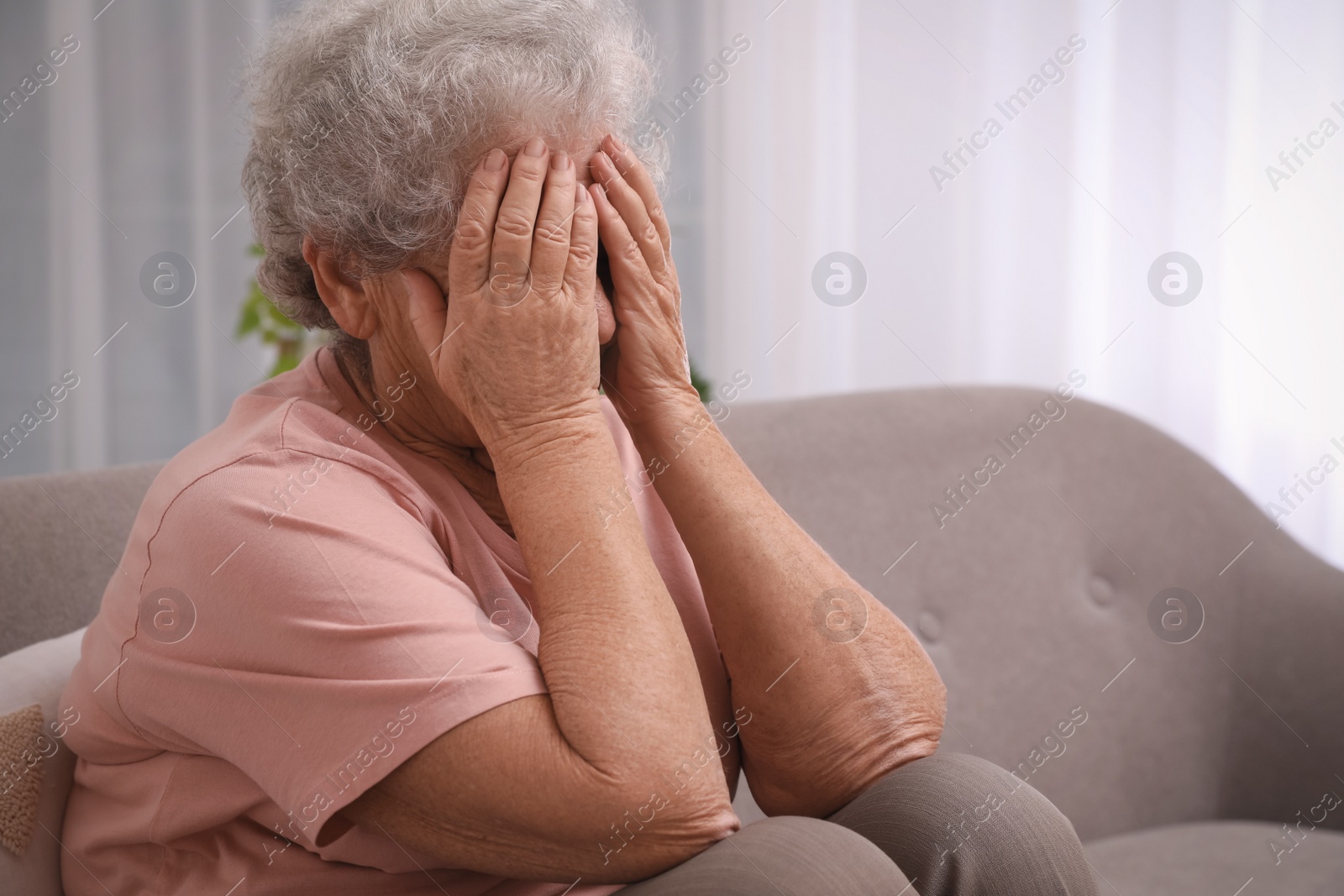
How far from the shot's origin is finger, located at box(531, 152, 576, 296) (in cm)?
86

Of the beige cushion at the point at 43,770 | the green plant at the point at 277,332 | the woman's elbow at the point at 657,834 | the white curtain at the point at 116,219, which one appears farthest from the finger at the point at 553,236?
the white curtain at the point at 116,219

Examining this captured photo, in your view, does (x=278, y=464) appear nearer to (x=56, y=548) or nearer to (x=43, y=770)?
(x=43, y=770)

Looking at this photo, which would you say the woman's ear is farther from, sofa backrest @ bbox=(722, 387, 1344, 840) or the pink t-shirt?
sofa backrest @ bbox=(722, 387, 1344, 840)

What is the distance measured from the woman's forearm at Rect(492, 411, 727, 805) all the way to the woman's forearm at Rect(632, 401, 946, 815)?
14 cm

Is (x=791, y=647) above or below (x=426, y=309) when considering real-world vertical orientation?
below

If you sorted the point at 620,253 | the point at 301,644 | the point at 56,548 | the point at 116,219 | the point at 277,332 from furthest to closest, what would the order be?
the point at 116,219, the point at 277,332, the point at 56,548, the point at 620,253, the point at 301,644

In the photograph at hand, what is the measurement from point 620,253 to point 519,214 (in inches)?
5.4

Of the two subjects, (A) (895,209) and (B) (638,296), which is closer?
(B) (638,296)

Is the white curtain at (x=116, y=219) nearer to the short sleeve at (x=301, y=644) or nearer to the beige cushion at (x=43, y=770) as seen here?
the beige cushion at (x=43, y=770)

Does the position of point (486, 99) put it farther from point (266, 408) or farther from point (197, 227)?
point (197, 227)

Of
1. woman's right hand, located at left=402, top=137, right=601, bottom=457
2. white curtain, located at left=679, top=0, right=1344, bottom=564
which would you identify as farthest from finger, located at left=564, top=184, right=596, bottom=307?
white curtain, located at left=679, top=0, right=1344, bottom=564

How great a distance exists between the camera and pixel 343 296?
0.95 m

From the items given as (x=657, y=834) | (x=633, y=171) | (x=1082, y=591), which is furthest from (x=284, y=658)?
(x=1082, y=591)

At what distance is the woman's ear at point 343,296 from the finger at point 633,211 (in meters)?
0.23
